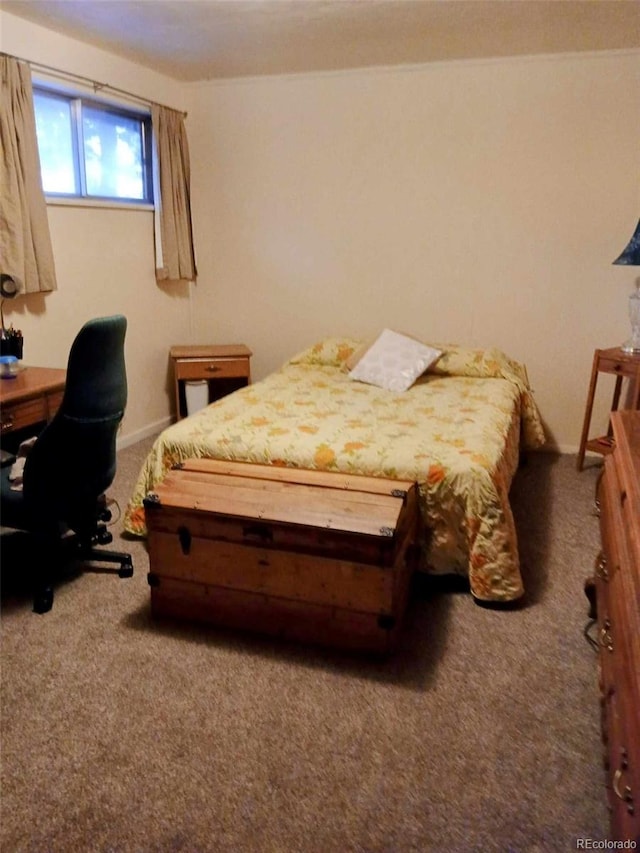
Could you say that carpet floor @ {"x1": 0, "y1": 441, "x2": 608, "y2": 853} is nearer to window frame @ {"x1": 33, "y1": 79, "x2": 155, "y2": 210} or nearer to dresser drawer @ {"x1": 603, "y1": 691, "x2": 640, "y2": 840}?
dresser drawer @ {"x1": 603, "y1": 691, "x2": 640, "y2": 840}

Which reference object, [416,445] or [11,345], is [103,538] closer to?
[11,345]

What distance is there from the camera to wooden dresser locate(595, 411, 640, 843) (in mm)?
1071

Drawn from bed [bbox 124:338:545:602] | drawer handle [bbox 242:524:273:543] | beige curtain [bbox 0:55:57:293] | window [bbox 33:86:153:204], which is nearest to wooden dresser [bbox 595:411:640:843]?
bed [bbox 124:338:545:602]

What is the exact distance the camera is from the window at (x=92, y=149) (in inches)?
132

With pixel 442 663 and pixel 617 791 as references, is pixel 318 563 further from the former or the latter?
pixel 617 791

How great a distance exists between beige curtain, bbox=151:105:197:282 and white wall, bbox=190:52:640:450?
18cm

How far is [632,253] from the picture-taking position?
128 inches

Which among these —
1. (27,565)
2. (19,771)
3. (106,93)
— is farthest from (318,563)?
(106,93)

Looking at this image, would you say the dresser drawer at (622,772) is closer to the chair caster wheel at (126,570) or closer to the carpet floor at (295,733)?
the carpet floor at (295,733)

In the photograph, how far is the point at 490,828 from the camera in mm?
1451

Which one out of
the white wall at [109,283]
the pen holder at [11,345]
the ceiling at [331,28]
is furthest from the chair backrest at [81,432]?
the ceiling at [331,28]

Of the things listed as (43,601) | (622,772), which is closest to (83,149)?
(43,601)

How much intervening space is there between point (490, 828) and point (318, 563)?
84 cm

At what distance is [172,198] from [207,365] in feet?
3.61
